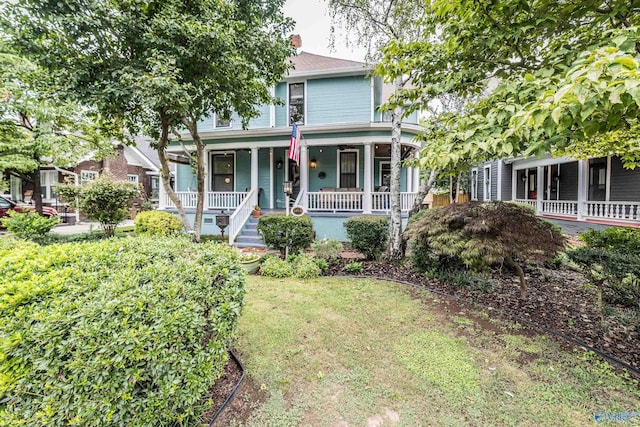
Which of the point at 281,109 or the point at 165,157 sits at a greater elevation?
the point at 281,109

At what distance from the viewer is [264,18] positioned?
6.60m

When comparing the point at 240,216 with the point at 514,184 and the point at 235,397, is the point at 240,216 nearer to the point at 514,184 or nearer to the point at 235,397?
the point at 235,397

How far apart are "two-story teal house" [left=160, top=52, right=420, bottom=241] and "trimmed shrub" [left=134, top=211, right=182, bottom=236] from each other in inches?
66.0

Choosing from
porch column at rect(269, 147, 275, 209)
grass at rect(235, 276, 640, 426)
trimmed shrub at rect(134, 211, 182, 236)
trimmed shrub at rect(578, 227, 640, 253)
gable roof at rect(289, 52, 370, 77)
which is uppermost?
gable roof at rect(289, 52, 370, 77)

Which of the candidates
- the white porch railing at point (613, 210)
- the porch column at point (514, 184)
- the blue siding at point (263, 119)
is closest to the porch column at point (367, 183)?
the blue siding at point (263, 119)

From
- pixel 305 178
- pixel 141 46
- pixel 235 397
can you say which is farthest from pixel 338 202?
pixel 235 397

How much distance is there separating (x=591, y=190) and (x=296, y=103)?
12602 mm

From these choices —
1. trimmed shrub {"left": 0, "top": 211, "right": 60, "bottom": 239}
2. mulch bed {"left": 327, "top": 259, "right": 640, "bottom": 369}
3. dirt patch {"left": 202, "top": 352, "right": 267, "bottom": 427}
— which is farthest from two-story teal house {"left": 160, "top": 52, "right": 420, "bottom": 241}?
dirt patch {"left": 202, "top": 352, "right": 267, "bottom": 427}

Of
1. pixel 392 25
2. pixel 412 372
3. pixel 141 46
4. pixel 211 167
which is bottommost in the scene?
pixel 412 372

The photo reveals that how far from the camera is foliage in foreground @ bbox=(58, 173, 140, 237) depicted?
26.6 ft

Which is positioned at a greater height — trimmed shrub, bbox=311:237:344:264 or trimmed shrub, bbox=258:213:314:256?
trimmed shrub, bbox=258:213:314:256

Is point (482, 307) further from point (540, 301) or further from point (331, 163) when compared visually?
point (331, 163)

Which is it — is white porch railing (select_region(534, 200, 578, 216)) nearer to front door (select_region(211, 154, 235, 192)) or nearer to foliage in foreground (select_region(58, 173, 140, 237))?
front door (select_region(211, 154, 235, 192))

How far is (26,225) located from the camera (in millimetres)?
7148
